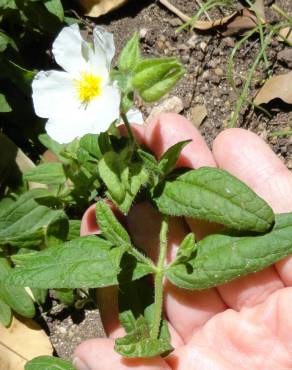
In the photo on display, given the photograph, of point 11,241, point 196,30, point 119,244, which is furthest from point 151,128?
point 196,30

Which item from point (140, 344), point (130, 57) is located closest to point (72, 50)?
point (130, 57)

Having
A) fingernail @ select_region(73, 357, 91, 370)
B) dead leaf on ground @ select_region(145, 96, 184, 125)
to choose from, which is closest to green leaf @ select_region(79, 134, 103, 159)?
fingernail @ select_region(73, 357, 91, 370)

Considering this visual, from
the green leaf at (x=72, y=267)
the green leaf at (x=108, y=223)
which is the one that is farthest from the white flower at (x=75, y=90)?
the green leaf at (x=72, y=267)

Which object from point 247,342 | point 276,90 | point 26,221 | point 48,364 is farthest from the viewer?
point 276,90

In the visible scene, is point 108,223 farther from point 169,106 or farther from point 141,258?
point 169,106

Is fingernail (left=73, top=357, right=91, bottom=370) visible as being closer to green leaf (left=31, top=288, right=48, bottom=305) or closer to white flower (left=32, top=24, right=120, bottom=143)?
green leaf (left=31, top=288, right=48, bottom=305)

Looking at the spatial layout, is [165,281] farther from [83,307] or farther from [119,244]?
[83,307]
